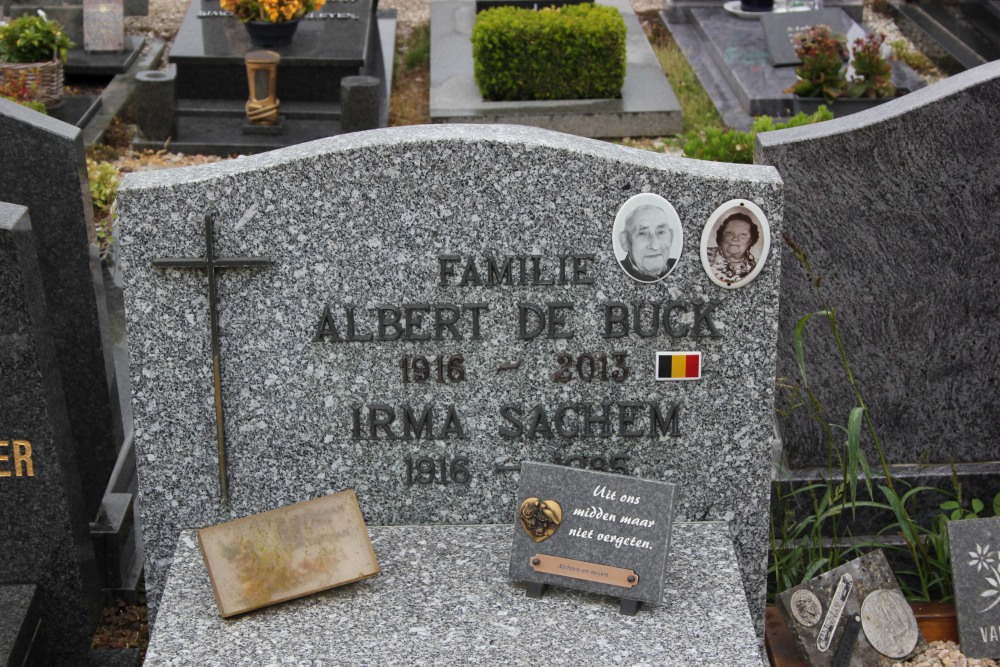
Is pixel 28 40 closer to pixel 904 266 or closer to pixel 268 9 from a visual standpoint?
pixel 268 9

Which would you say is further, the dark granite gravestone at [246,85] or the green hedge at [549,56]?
the green hedge at [549,56]

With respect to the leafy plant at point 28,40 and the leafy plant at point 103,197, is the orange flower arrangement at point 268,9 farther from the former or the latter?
the leafy plant at point 103,197

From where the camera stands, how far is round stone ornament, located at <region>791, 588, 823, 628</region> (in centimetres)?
362

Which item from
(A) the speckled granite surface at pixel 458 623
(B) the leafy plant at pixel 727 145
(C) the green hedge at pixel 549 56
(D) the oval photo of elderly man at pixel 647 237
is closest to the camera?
(A) the speckled granite surface at pixel 458 623

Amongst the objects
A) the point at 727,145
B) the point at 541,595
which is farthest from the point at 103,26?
the point at 541,595

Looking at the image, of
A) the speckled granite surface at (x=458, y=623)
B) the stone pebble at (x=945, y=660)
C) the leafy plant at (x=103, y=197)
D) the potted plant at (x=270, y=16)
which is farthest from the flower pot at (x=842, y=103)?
the speckled granite surface at (x=458, y=623)

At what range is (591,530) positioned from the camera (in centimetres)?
336

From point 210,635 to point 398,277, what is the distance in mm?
1026

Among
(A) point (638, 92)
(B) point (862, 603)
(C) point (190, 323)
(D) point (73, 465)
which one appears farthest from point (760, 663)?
(A) point (638, 92)

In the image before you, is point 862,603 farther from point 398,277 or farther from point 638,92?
point 638,92

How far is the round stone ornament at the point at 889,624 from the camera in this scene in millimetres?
3615

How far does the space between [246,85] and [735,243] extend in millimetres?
6771

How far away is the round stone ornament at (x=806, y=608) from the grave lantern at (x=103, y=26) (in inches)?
326

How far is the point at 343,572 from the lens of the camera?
337 centimetres
